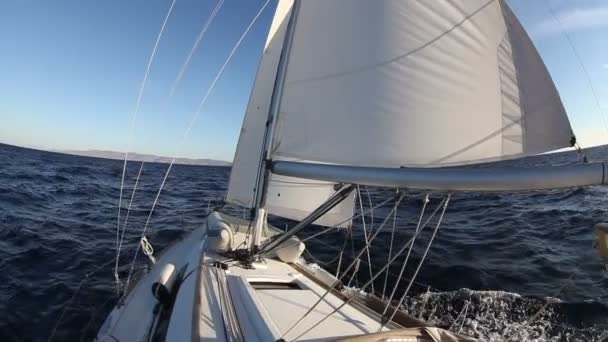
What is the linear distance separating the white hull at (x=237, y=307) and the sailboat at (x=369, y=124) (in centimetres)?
2

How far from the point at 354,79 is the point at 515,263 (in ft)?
20.7

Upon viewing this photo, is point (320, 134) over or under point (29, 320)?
over

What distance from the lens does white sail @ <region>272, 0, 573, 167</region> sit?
2.96 meters

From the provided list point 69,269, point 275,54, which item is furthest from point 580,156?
point 69,269

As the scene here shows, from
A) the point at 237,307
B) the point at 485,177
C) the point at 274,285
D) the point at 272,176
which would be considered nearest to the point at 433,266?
the point at 272,176

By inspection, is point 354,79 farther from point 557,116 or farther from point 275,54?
point 275,54

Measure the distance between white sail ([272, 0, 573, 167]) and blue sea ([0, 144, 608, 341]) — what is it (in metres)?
0.95

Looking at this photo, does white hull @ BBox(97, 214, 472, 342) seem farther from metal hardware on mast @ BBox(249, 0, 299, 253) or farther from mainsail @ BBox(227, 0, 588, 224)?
mainsail @ BBox(227, 0, 588, 224)

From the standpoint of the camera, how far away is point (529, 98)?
295 cm

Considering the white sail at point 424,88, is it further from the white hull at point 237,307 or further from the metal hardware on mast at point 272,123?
the white hull at point 237,307

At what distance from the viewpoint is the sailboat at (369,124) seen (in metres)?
2.85

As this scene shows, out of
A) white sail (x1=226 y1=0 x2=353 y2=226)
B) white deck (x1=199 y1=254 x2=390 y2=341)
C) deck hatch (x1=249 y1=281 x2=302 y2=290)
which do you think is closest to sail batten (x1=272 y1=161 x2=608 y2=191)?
white deck (x1=199 y1=254 x2=390 y2=341)

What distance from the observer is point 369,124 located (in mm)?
3225

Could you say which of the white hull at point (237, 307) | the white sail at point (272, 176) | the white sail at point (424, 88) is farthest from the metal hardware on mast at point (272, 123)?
the white sail at point (272, 176)
